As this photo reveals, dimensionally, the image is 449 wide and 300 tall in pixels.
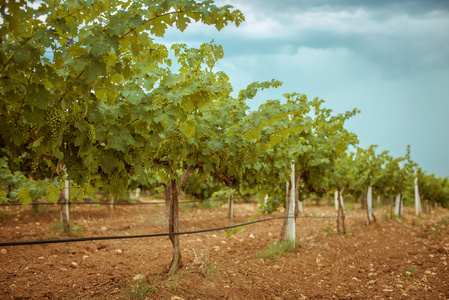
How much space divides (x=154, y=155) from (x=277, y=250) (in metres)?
4.31

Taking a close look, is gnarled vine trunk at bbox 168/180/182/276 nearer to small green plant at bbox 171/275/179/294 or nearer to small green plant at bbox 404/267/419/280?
small green plant at bbox 171/275/179/294

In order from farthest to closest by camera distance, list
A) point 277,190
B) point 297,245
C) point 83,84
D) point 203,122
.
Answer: point 277,190
point 297,245
point 203,122
point 83,84

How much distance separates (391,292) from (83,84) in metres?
5.31

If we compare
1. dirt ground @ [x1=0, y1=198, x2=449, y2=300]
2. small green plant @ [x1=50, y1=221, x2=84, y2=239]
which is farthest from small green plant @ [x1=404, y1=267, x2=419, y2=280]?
small green plant @ [x1=50, y1=221, x2=84, y2=239]

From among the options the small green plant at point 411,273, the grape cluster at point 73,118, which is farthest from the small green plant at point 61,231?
the small green plant at point 411,273

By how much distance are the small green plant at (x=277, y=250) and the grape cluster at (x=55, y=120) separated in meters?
5.13

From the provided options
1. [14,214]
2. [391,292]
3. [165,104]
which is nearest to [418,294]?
[391,292]

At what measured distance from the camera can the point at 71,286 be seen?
4461mm

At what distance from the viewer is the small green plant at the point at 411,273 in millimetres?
5680

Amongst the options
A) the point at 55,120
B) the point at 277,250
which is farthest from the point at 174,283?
the point at 277,250

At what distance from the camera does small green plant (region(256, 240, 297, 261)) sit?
253 inches

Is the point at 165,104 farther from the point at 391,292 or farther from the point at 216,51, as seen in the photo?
the point at 391,292

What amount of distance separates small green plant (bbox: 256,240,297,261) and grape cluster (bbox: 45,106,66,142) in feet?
16.8

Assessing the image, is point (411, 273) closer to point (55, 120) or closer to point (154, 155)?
point (154, 155)
